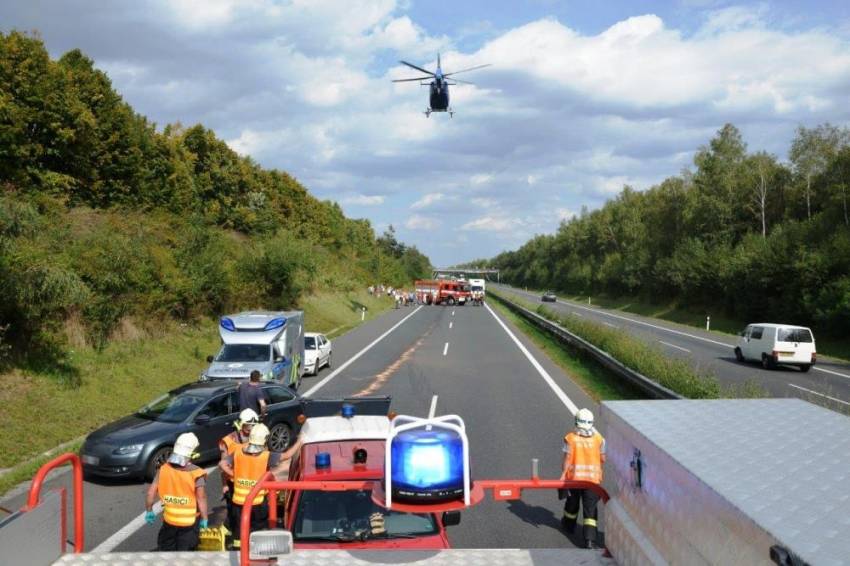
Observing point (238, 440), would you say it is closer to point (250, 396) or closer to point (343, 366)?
point (250, 396)

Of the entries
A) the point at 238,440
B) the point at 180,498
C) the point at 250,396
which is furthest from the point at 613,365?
the point at 180,498

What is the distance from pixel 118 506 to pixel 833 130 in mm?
55702

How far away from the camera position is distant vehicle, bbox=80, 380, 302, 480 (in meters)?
10.9

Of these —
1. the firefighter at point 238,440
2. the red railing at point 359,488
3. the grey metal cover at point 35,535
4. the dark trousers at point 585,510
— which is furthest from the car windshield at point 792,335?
the grey metal cover at point 35,535

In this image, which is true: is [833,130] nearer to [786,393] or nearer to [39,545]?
[786,393]

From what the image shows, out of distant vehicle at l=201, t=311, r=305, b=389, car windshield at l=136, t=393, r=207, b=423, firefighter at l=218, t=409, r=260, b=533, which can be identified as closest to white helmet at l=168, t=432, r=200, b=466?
firefighter at l=218, t=409, r=260, b=533

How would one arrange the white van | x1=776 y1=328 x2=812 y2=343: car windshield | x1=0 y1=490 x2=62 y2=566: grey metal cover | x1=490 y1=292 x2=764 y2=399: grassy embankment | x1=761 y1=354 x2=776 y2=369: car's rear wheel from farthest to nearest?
x1=761 y1=354 x2=776 y2=369: car's rear wheel, x1=776 y1=328 x2=812 y2=343: car windshield, the white van, x1=490 y1=292 x2=764 y2=399: grassy embankment, x1=0 y1=490 x2=62 y2=566: grey metal cover

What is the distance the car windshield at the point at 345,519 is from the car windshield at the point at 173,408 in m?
7.29

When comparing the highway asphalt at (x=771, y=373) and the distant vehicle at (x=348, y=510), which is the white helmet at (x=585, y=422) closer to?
the distant vehicle at (x=348, y=510)

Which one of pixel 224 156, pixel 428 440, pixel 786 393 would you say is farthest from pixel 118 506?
pixel 224 156

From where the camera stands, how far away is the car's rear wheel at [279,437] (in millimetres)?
13312

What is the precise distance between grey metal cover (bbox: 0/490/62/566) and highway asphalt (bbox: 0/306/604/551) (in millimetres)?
4673

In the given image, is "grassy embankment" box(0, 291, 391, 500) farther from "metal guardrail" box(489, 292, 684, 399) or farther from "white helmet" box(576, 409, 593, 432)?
"metal guardrail" box(489, 292, 684, 399)

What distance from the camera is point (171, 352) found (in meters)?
23.6
